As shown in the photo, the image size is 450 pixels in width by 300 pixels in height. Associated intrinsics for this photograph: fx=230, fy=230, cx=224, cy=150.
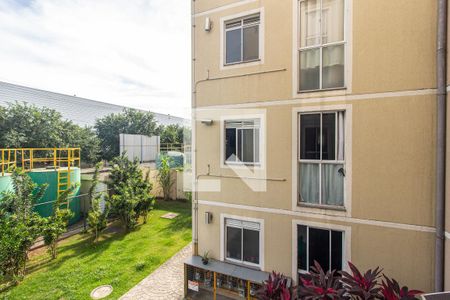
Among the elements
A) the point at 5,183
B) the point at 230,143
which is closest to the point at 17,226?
the point at 5,183

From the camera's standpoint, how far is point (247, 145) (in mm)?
6969

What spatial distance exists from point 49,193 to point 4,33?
26.2 feet

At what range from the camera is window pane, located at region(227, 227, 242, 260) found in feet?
23.2

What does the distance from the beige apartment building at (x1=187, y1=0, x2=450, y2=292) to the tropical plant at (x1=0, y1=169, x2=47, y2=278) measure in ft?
20.5

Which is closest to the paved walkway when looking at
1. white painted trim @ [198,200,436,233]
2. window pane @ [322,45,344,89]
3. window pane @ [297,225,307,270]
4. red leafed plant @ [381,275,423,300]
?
white painted trim @ [198,200,436,233]

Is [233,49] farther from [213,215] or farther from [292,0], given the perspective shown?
[213,215]

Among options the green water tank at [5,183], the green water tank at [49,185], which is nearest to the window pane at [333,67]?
the green water tank at [49,185]

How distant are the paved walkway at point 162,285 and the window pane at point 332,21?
Answer: 29.0 ft

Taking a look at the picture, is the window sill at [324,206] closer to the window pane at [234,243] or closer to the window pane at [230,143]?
the window pane at [234,243]

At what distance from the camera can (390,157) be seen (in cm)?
525

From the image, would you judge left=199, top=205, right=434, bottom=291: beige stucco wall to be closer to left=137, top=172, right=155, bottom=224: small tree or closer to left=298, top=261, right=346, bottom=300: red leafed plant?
left=298, top=261, right=346, bottom=300: red leafed plant

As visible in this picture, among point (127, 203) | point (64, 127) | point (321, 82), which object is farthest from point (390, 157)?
point (64, 127)

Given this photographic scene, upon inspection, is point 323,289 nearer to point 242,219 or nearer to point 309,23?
point 242,219

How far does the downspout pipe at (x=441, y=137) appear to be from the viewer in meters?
4.66
